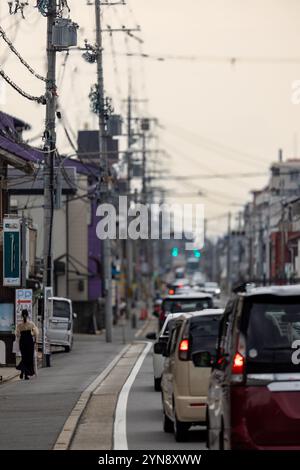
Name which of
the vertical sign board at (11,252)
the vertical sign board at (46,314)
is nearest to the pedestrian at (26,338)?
the vertical sign board at (46,314)

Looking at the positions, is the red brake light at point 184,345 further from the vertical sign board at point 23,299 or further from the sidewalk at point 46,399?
the vertical sign board at point 23,299

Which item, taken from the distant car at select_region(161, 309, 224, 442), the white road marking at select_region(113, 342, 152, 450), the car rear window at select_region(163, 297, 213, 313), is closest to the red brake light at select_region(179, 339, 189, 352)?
the distant car at select_region(161, 309, 224, 442)

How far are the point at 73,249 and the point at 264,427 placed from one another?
6707cm

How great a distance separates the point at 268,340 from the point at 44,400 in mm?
13927

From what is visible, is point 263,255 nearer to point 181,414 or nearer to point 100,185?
point 100,185

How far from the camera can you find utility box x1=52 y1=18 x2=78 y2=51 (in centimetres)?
3831

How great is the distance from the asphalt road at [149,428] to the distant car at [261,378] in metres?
4.05

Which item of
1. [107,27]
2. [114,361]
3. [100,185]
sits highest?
[107,27]

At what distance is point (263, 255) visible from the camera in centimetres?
13362

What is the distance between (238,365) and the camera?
486 inches

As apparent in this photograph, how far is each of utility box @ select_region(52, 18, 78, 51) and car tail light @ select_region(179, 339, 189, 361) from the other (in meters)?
21.2

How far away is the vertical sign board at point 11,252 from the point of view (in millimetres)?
41906

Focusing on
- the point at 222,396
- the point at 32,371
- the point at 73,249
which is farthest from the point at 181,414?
the point at 73,249

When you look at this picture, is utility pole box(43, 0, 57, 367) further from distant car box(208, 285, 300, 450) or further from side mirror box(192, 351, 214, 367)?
distant car box(208, 285, 300, 450)
